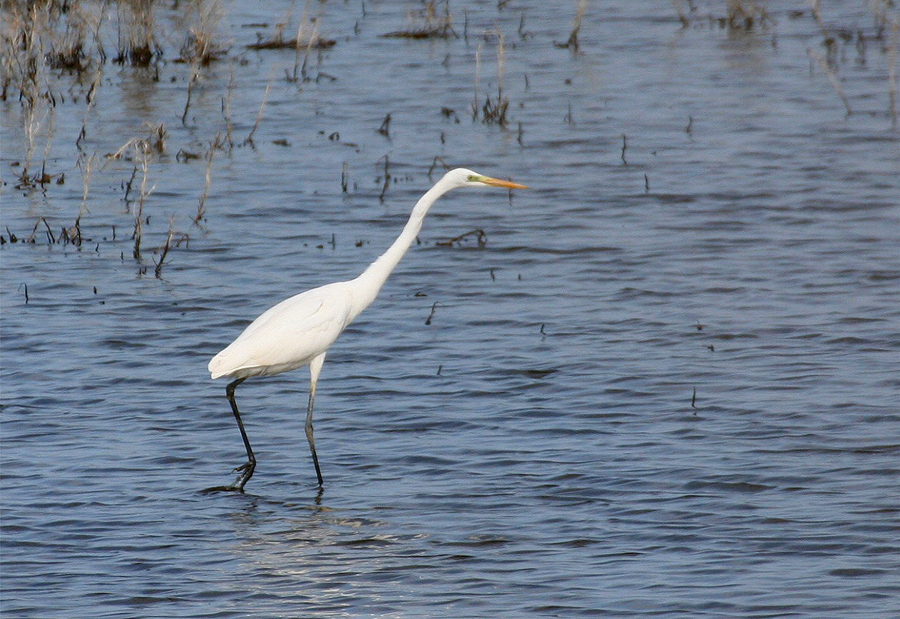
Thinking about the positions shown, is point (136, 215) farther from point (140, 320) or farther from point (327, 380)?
point (327, 380)

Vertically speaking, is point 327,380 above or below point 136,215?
below

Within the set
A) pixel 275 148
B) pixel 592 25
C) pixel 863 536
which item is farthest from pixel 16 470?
pixel 592 25

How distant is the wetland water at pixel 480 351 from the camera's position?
19.0 ft

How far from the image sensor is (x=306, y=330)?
22.6ft

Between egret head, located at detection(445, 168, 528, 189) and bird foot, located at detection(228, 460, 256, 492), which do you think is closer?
bird foot, located at detection(228, 460, 256, 492)

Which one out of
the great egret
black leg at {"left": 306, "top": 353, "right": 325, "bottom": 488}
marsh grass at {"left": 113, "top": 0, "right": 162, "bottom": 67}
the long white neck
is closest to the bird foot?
the great egret

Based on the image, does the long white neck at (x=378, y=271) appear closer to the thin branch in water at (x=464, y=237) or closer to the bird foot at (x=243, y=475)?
the bird foot at (x=243, y=475)

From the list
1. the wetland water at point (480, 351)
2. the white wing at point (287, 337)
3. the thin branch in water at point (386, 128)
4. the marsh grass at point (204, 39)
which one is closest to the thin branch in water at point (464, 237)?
the wetland water at point (480, 351)

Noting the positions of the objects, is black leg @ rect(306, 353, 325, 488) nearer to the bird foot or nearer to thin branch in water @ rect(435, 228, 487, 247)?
the bird foot

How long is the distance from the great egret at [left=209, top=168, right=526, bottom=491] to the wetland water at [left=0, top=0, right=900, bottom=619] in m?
0.41

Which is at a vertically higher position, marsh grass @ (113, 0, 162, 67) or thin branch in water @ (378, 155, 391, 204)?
marsh grass @ (113, 0, 162, 67)

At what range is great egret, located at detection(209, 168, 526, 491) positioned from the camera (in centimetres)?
677

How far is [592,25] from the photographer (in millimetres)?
17906

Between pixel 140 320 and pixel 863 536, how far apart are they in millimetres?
4950
